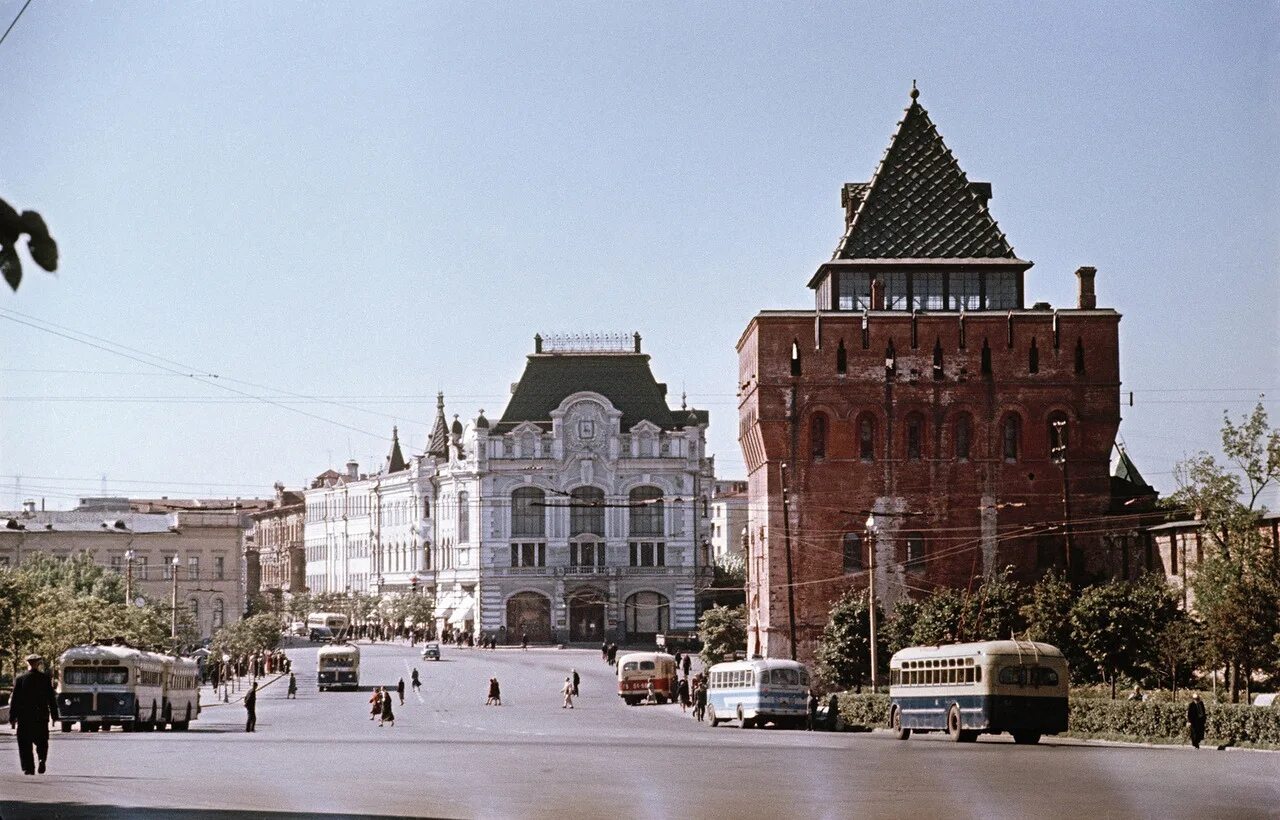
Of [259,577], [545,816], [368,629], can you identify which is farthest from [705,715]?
[259,577]

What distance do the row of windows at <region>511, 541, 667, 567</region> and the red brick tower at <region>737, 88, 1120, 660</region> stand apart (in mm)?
52027

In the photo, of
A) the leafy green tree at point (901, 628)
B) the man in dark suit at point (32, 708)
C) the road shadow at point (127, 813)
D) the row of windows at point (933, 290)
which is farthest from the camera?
the row of windows at point (933, 290)

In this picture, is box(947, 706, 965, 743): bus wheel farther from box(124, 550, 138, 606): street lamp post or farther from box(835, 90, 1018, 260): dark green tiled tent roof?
box(124, 550, 138, 606): street lamp post

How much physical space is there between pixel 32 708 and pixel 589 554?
104 meters

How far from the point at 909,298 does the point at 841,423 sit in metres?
6.26

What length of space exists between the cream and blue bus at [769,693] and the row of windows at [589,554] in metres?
70.9

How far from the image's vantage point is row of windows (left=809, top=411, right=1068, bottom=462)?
72000 millimetres

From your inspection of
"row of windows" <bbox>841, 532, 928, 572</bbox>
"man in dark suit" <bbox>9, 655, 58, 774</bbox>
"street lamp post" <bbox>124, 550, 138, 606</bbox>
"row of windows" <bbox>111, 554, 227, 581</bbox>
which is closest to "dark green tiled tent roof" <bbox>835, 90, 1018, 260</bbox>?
"row of windows" <bbox>841, 532, 928, 572</bbox>

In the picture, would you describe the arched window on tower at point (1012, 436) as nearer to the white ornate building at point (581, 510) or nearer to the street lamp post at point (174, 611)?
the street lamp post at point (174, 611)

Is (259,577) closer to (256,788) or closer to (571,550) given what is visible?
(571,550)

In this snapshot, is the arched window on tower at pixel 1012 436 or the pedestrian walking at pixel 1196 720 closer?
the pedestrian walking at pixel 1196 720

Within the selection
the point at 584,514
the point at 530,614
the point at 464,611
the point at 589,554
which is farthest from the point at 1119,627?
the point at 464,611

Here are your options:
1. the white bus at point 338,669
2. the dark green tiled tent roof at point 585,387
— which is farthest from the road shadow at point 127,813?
the dark green tiled tent roof at point 585,387

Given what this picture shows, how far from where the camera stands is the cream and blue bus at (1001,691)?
40188 mm
